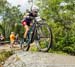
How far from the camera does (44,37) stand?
26.4ft

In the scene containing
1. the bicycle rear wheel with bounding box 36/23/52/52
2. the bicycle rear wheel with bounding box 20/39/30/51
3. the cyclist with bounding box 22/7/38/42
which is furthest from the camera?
the bicycle rear wheel with bounding box 20/39/30/51

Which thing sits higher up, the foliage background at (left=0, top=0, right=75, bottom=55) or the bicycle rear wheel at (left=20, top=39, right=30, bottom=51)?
the foliage background at (left=0, top=0, right=75, bottom=55)

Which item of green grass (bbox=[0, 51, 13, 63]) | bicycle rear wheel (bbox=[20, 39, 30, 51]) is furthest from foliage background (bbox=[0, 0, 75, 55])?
green grass (bbox=[0, 51, 13, 63])

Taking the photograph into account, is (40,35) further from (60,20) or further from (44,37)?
(60,20)

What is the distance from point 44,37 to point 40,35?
18cm

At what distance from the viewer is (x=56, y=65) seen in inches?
221

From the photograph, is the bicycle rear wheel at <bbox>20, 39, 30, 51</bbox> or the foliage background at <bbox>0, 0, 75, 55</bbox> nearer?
the foliage background at <bbox>0, 0, 75, 55</bbox>

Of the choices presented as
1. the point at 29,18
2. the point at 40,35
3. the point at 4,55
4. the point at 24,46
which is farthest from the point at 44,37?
the point at 4,55

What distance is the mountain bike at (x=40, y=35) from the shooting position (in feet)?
25.6

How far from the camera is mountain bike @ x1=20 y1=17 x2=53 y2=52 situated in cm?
780

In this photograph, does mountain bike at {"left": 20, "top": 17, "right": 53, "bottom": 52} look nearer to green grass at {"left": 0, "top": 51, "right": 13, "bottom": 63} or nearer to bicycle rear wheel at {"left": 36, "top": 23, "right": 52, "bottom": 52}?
bicycle rear wheel at {"left": 36, "top": 23, "right": 52, "bottom": 52}

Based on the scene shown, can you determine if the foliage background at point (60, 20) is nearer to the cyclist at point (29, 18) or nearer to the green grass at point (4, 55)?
the cyclist at point (29, 18)

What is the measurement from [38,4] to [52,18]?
82 cm

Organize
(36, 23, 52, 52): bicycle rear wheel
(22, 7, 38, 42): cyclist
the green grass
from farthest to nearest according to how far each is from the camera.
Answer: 1. (22, 7, 38, 42): cyclist
2. (36, 23, 52, 52): bicycle rear wheel
3. the green grass
